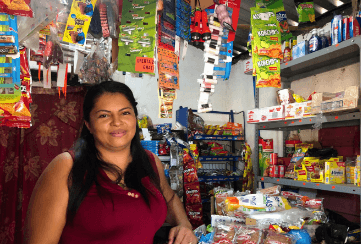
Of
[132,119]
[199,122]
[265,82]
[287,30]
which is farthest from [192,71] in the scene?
[132,119]

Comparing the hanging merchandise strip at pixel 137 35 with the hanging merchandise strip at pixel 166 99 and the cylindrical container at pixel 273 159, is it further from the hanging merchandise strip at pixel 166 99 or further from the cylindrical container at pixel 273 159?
the cylindrical container at pixel 273 159

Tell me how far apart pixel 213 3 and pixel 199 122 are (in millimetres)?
3213

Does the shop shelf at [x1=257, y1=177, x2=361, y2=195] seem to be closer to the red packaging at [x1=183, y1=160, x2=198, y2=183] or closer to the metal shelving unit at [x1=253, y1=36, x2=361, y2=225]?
the metal shelving unit at [x1=253, y1=36, x2=361, y2=225]

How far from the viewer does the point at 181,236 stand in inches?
49.1

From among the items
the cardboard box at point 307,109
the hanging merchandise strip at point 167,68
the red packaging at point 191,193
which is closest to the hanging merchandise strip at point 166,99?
the hanging merchandise strip at point 167,68

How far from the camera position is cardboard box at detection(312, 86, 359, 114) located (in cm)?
202

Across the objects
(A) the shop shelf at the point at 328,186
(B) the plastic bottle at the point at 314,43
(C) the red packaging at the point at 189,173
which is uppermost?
(B) the plastic bottle at the point at 314,43

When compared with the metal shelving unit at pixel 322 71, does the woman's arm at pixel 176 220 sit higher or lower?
lower

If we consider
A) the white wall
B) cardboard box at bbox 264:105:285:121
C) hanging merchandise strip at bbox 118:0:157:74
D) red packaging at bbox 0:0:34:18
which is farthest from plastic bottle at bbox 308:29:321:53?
the white wall

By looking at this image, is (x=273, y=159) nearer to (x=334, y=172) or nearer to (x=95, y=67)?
(x=334, y=172)

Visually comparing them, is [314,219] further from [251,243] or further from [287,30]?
[287,30]

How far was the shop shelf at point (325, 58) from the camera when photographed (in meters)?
2.21

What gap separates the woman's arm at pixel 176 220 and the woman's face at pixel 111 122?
0.35 m

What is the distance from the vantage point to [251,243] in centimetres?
177
